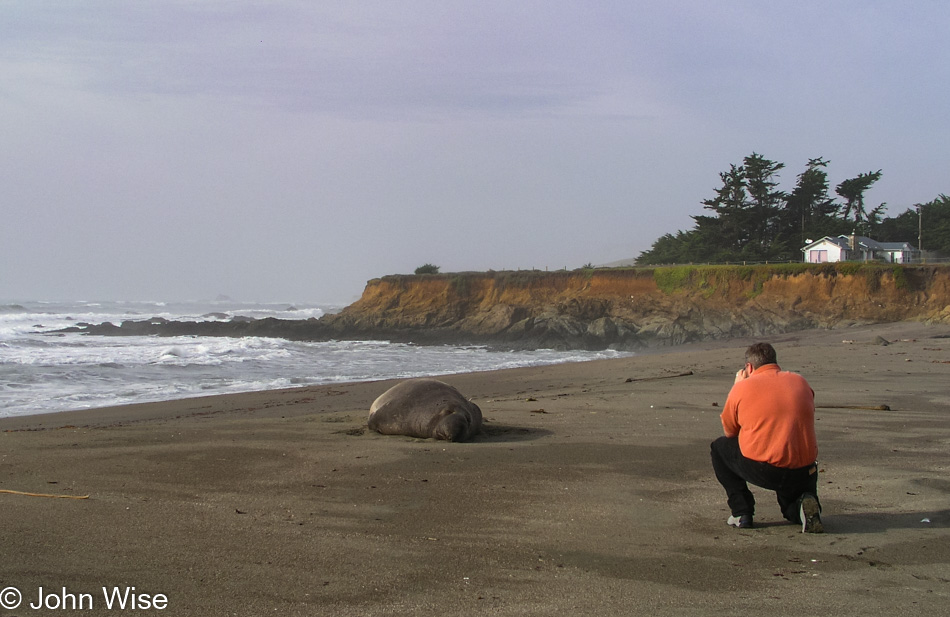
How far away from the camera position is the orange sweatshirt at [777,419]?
472 cm

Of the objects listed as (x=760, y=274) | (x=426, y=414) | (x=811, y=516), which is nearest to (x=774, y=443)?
(x=811, y=516)

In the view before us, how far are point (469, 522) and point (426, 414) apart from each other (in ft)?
11.9

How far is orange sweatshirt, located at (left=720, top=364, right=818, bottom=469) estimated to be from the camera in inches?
186

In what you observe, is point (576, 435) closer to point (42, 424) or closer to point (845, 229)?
point (42, 424)

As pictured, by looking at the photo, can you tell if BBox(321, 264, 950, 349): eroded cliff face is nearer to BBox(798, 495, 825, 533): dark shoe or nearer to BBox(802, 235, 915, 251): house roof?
BBox(802, 235, 915, 251): house roof

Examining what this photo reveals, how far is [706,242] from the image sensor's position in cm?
5200

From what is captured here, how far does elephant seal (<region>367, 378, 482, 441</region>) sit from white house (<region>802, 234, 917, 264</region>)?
4036 centimetres

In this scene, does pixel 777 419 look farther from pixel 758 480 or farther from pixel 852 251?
pixel 852 251

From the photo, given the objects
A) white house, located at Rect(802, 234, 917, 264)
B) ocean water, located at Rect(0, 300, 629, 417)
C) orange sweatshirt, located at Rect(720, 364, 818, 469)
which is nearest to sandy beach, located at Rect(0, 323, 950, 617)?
orange sweatshirt, located at Rect(720, 364, 818, 469)

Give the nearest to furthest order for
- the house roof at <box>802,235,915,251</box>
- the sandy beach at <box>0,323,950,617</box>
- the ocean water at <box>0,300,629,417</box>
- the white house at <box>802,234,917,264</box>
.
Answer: the sandy beach at <box>0,323,950,617</box> → the ocean water at <box>0,300,629,417</box> → the white house at <box>802,234,917,264</box> → the house roof at <box>802,235,915,251</box>

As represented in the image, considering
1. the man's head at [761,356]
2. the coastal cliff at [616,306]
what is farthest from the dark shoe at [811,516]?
the coastal cliff at [616,306]

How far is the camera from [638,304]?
40406 millimetres

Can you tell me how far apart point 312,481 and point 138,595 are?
8.51 ft

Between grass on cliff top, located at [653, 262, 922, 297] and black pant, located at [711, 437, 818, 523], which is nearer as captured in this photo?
black pant, located at [711, 437, 818, 523]
